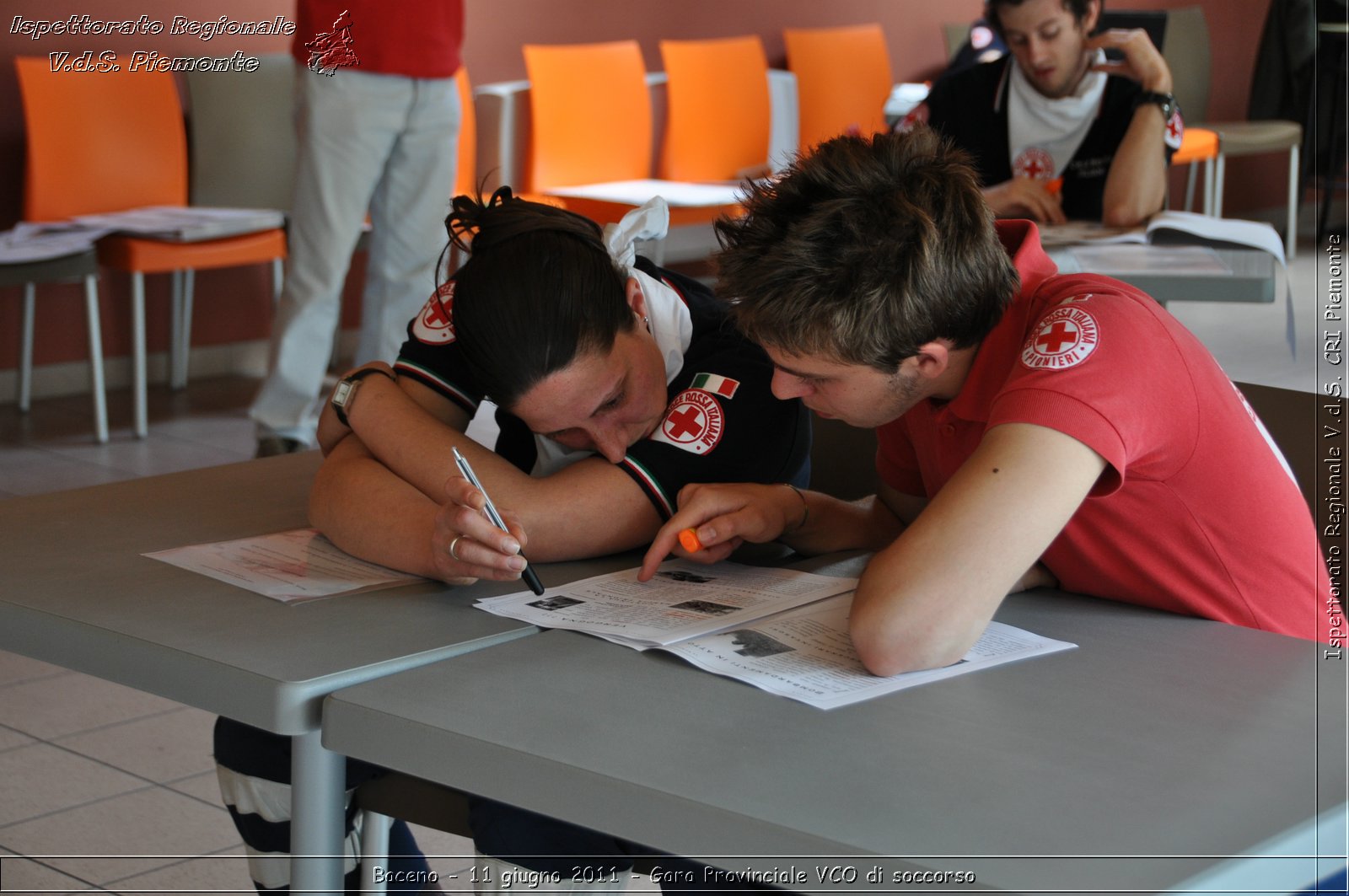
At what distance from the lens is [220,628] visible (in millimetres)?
1147

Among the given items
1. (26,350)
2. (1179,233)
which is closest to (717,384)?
(1179,233)

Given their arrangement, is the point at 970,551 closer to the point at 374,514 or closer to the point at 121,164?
the point at 374,514

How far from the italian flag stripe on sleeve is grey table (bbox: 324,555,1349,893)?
1.34 feet

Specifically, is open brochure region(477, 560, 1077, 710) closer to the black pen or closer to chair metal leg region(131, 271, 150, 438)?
the black pen

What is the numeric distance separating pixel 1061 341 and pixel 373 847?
0.83 m

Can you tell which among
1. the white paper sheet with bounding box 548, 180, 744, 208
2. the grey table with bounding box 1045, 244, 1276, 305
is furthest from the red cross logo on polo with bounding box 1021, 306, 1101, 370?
the white paper sheet with bounding box 548, 180, 744, 208

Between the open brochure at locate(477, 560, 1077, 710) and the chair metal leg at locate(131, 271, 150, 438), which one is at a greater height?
the open brochure at locate(477, 560, 1077, 710)

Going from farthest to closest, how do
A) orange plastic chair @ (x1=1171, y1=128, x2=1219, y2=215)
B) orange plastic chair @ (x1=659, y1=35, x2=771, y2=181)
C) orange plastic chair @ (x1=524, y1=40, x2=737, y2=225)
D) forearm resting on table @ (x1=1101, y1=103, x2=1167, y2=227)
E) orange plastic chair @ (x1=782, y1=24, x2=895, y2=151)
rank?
orange plastic chair @ (x1=1171, y1=128, x2=1219, y2=215), orange plastic chair @ (x1=782, y1=24, x2=895, y2=151), orange plastic chair @ (x1=659, y1=35, x2=771, y2=181), orange plastic chair @ (x1=524, y1=40, x2=737, y2=225), forearm resting on table @ (x1=1101, y1=103, x2=1167, y2=227)

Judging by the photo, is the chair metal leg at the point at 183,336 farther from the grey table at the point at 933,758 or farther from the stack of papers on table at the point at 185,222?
the grey table at the point at 933,758

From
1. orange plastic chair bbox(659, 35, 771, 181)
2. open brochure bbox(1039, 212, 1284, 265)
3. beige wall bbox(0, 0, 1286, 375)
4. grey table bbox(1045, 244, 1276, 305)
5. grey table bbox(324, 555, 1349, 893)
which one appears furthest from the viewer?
orange plastic chair bbox(659, 35, 771, 181)

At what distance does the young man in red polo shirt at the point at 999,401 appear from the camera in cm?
109

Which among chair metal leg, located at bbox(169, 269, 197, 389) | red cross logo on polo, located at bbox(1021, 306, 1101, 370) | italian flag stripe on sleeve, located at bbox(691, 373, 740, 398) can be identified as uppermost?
red cross logo on polo, located at bbox(1021, 306, 1101, 370)

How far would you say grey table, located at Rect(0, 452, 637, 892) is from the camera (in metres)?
1.04

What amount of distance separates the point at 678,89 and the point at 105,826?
4.26m
